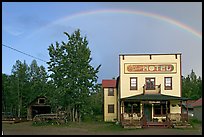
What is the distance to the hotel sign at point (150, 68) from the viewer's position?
37625mm

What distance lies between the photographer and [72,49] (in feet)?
139

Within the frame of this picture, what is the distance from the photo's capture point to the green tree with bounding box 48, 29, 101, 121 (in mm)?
41219

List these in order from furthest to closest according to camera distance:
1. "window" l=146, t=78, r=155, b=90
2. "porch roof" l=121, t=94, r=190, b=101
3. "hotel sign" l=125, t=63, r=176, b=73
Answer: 1. "window" l=146, t=78, r=155, b=90
2. "hotel sign" l=125, t=63, r=176, b=73
3. "porch roof" l=121, t=94, r=190, b=101

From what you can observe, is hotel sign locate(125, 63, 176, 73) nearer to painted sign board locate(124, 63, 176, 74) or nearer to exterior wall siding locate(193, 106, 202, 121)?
painted sign board locate(124, 63, 176, 74)

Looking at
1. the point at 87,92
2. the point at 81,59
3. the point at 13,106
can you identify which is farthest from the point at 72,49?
the point at 13,106

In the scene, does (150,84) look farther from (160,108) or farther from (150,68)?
(160,108)

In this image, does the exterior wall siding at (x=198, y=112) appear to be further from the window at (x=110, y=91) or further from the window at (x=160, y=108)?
the window at (x=110, y=91)

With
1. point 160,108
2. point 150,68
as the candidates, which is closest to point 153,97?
point 160,108

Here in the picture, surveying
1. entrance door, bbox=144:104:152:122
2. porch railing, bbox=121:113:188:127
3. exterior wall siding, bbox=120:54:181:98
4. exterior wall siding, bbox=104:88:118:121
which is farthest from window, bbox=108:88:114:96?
porch railing, bbox=121:113:188:127

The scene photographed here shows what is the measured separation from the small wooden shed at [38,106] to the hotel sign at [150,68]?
19.1 meters

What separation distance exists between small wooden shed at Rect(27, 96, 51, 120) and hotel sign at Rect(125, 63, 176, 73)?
19.1 m

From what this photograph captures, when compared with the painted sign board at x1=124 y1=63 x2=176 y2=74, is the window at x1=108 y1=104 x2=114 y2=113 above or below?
below

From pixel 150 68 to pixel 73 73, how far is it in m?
9.97

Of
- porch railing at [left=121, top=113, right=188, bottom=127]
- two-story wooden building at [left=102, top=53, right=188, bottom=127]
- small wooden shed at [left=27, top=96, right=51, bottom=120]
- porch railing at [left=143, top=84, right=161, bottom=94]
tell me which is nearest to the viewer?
porch railing at [left=121, top=113, right=188, bottom=127]
